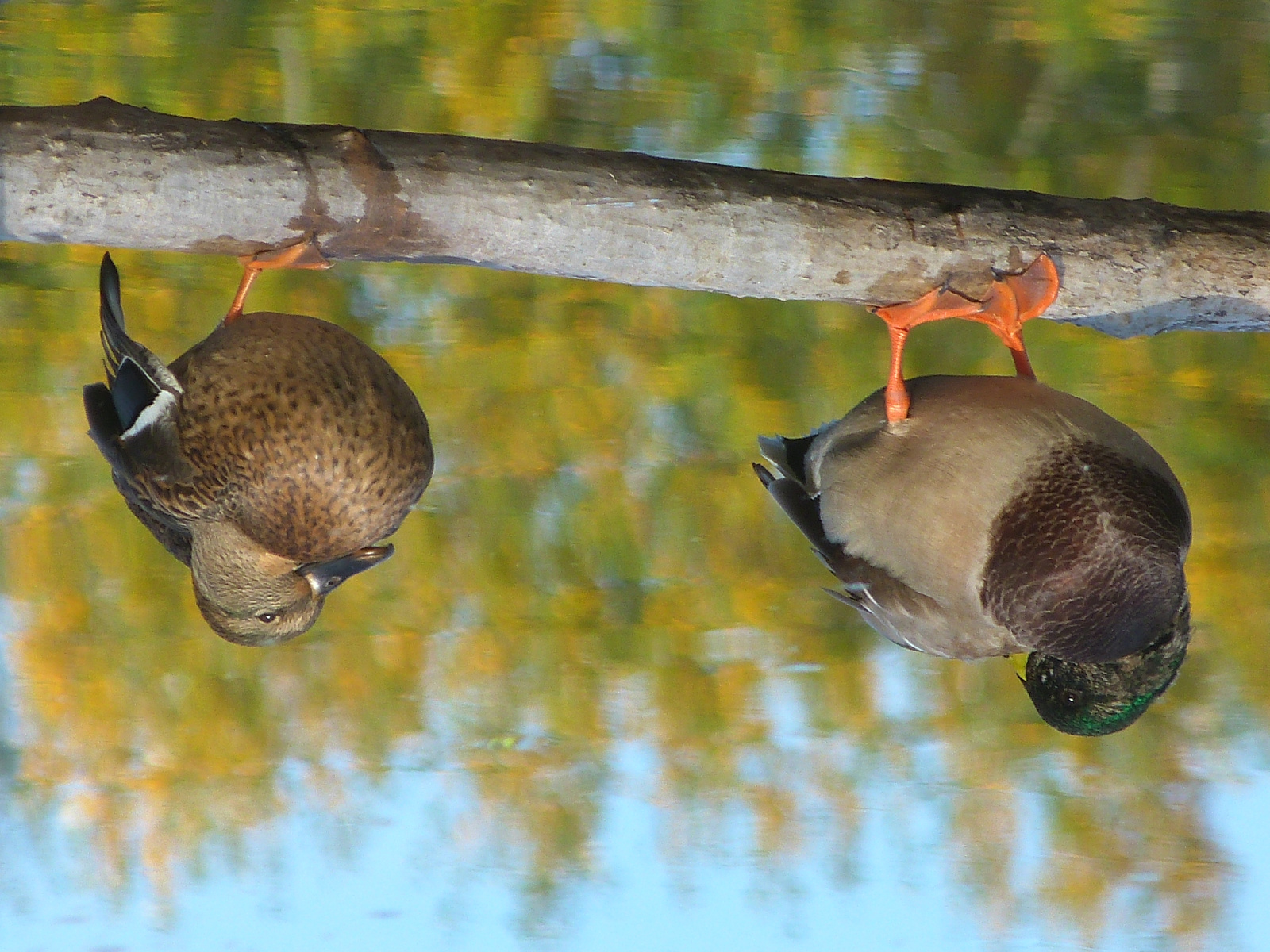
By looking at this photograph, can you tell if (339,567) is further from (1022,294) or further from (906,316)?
(1022,294)

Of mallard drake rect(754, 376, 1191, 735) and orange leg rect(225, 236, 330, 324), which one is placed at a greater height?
orange leg rect(225, 236, 330, 324)

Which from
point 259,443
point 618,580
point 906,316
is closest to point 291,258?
point 259,443

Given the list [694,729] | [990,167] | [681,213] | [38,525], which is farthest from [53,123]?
[990,167]

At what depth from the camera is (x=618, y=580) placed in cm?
216

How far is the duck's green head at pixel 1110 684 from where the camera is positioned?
1460 millimetres

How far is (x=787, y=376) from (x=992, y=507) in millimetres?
878

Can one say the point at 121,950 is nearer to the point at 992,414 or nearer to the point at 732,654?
the point at 732,654

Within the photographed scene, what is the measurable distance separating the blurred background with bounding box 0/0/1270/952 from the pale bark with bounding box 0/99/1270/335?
75 centimetres

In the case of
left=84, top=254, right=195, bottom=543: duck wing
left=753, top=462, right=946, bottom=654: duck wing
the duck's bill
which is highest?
left=84, top=254, right=195, bottom=543: duck wing

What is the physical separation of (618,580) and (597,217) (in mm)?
1056

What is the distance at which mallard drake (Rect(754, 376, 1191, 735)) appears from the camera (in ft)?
4.28

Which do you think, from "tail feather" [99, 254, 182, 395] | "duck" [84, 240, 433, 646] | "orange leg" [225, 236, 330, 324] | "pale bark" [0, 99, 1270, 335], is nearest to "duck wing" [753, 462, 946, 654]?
"pale bark" [0, 99, 1270, 335]

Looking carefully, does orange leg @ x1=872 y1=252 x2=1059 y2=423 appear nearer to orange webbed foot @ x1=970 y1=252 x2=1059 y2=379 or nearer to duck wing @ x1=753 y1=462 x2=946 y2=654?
orange webbed foot @ x1=970 y1=252 x2=1059 y2=379

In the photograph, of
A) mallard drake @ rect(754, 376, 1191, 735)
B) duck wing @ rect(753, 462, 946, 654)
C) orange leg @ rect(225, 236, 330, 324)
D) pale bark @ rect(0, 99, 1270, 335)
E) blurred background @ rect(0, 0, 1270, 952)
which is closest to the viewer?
pale bark @ rect(0, 99, 1270, 335)
